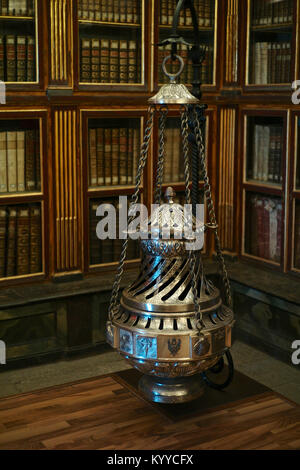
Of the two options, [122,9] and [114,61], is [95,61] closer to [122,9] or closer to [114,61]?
[114,61]

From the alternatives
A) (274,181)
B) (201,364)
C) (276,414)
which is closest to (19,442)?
(201,364)

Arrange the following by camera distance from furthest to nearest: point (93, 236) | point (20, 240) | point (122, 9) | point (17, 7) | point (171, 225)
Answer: point (93, 236), point (122, 9), point (20, 240), point (17, 7), point (171, 225)

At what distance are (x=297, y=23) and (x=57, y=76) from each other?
1572 mm

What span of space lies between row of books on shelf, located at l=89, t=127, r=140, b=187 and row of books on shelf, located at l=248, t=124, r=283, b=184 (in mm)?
857

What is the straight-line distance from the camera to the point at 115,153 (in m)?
4.33

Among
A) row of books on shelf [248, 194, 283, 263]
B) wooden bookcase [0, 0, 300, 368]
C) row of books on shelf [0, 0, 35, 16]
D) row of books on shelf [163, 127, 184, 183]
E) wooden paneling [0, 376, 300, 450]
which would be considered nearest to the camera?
wooden paneling [0, 376, 300, 450]

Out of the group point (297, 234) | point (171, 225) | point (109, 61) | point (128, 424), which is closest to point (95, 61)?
point (109, 61)

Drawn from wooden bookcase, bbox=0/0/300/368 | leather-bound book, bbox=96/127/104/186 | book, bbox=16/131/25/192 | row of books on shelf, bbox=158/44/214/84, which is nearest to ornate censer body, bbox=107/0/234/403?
wooden bookcase, bbox=0/0/300/368

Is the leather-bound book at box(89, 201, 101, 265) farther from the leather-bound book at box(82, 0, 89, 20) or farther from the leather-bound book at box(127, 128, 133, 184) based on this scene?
the leather-bound book at box(82, 0, 89, 20)

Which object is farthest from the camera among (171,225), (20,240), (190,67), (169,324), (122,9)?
(190,67)

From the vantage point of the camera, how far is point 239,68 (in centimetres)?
455

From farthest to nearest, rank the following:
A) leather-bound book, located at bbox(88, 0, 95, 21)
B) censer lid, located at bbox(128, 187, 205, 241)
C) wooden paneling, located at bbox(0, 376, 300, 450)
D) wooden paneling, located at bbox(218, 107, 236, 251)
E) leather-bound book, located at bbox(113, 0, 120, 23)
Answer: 1. wooden paneling, located at bbox(218, 107, 236, 251)
2. leather-bound book, located at bbox(113, 0, 120, 23)
3. leather-bound book, located at bbox(88, 0, 95, 21)
4. censer lid, located at bbox(128, 187, 205, 241)
5. wooden paneling, located at bbox(0, 376, 300, 450)

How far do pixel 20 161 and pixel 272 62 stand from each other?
5.98ft

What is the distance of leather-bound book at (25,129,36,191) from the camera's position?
402 centimetres
